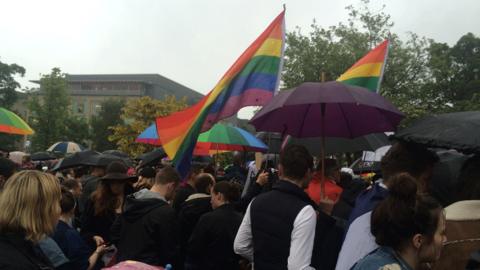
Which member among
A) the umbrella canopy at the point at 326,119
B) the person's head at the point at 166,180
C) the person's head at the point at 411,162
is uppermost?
the umbrella canopy at the point at 326,119

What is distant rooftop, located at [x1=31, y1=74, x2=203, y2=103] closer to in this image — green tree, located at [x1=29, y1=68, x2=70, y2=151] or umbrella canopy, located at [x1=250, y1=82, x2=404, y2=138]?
green tree, located at [x1=29, y1=68, x2=70, y2=151]

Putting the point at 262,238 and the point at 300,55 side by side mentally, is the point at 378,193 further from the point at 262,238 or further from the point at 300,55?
the point at 300,55

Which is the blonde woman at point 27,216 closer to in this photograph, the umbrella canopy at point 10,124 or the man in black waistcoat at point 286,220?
the man in black waistcoat at point 286,220

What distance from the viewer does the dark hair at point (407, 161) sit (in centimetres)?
306

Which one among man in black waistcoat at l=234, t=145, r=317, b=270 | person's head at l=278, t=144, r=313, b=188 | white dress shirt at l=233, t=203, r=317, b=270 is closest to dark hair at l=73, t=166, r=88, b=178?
man in black waistcoat at l=234, t=145, r=317, b=270

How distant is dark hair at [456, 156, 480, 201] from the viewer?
294 cm

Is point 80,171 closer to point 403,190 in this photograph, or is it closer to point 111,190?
point 111,190

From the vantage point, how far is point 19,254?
234 centimetres

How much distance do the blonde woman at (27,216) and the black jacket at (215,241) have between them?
2086 millimetres

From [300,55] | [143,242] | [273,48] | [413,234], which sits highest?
[300,55]

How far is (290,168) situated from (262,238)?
1.80 feet

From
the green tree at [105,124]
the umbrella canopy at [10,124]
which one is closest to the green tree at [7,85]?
the green tree at [105,124]

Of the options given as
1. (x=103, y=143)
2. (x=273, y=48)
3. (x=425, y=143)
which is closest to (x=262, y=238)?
(x=425, y=143)

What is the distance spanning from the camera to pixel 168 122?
4969mm
